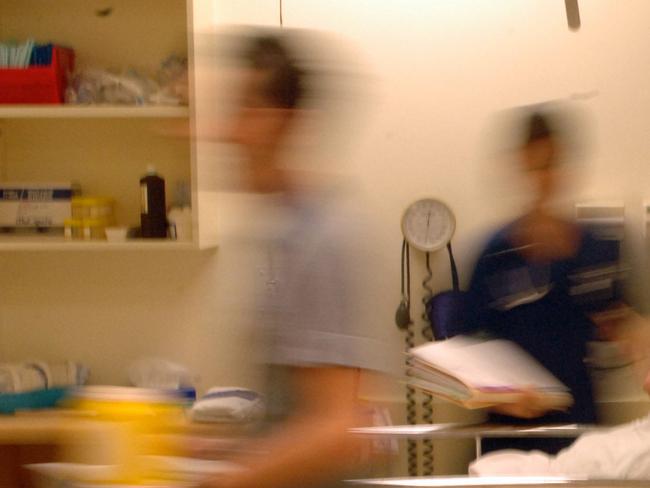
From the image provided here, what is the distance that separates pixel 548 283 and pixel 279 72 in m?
1.17

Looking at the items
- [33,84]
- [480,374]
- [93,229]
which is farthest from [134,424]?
[33,84]

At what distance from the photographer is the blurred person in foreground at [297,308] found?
1.20m

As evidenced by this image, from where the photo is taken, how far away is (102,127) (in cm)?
321

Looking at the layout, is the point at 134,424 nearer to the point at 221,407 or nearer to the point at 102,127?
the point at 221,407

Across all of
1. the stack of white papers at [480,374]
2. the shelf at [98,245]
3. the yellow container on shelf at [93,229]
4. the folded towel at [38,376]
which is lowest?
the stack of white papers at [480,374]

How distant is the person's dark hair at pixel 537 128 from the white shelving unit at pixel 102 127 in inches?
46.2

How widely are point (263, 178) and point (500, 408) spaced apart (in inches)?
37.2

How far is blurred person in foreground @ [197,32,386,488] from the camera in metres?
1.20

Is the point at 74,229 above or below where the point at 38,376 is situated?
above

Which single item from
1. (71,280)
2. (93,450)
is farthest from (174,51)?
(93,450)

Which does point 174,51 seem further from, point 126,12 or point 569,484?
point 569,484

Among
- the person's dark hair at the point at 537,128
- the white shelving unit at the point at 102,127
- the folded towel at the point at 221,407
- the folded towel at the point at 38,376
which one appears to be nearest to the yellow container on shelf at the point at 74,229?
the white shelving unit at the point at 102,127

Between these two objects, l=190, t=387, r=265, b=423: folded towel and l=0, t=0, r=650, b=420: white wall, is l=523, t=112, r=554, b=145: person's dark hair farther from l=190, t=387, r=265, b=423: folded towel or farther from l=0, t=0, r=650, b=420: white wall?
l=190, t=387, r=265, b=423: folded towel

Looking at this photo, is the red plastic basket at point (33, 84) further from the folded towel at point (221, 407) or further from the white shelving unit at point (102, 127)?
the folded towel at point (221, 407)
